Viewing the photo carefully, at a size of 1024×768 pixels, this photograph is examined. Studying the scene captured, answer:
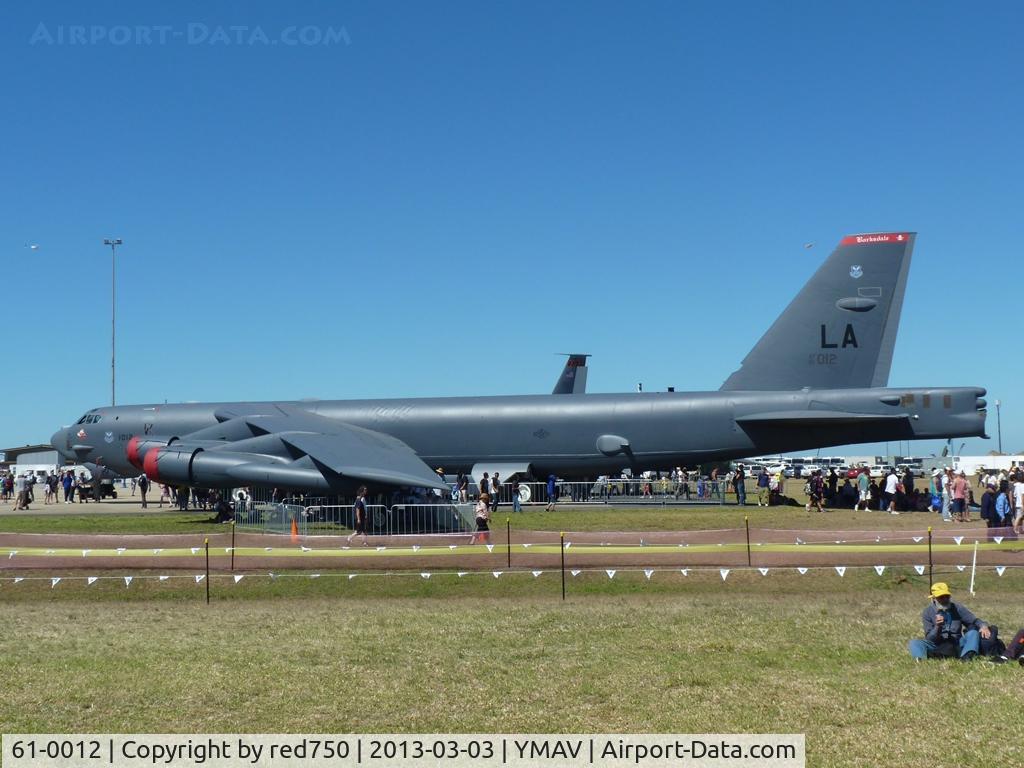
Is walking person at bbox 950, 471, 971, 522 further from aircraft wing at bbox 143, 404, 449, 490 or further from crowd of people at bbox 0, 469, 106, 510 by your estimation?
crowd of people at bbox 0, 469, 106, 510

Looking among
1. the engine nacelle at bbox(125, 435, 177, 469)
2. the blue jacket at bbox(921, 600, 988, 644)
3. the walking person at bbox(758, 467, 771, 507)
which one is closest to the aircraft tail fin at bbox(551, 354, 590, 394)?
the walking person at bbox(758, 467, 771, 507)

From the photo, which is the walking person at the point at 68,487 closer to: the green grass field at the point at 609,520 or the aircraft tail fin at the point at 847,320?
the green grass field at the point at 609,520

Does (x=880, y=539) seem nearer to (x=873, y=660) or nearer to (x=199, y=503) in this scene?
(x=873, y=660)

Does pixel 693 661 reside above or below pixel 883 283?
below

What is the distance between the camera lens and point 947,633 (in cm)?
1037

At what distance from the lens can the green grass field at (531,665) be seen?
8.09m

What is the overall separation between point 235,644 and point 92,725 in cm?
378

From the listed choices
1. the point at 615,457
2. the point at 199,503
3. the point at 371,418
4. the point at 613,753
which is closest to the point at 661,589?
the point at 613,753

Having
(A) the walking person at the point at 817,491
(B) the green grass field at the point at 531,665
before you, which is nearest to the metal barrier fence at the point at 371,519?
(B) the green grass field at the point at 531,665

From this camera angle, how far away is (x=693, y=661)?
10.5 metres

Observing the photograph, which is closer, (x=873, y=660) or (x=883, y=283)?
(x=873, y=660)

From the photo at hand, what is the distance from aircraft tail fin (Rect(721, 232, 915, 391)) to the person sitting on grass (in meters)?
22.7

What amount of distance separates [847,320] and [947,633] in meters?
23.1

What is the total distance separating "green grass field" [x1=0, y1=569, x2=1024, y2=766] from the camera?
26.6ft
